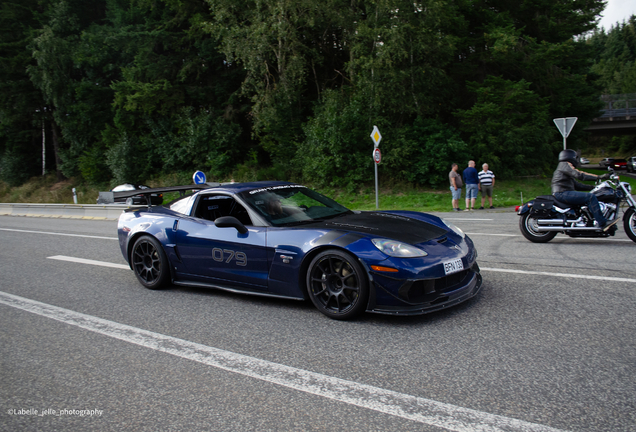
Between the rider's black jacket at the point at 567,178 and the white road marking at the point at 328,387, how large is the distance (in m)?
6.27

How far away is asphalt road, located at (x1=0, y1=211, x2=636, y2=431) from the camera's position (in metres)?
2.77

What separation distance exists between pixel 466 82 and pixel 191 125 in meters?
17.0

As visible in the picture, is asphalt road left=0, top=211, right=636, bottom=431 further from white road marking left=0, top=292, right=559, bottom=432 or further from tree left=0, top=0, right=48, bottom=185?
tree left=0, top=0, right=48, bottom=185

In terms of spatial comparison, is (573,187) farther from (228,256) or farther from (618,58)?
(618,58)

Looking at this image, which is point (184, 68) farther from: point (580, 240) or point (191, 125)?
point (580, 240)

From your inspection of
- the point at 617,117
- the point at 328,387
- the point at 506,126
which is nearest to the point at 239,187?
the point at 328,387

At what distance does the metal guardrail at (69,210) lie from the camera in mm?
18984

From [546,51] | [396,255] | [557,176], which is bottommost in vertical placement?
[396,255]

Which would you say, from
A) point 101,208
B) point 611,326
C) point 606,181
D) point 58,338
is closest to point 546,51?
point 606,181

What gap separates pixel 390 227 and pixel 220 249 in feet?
6.13

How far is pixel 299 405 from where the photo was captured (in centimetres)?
293

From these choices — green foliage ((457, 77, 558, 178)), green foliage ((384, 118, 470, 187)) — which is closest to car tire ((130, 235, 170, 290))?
green foliage ((384, 118, 470, 187))

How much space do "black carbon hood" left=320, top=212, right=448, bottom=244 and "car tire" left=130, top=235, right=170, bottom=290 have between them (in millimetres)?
2242

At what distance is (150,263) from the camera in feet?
20.3
